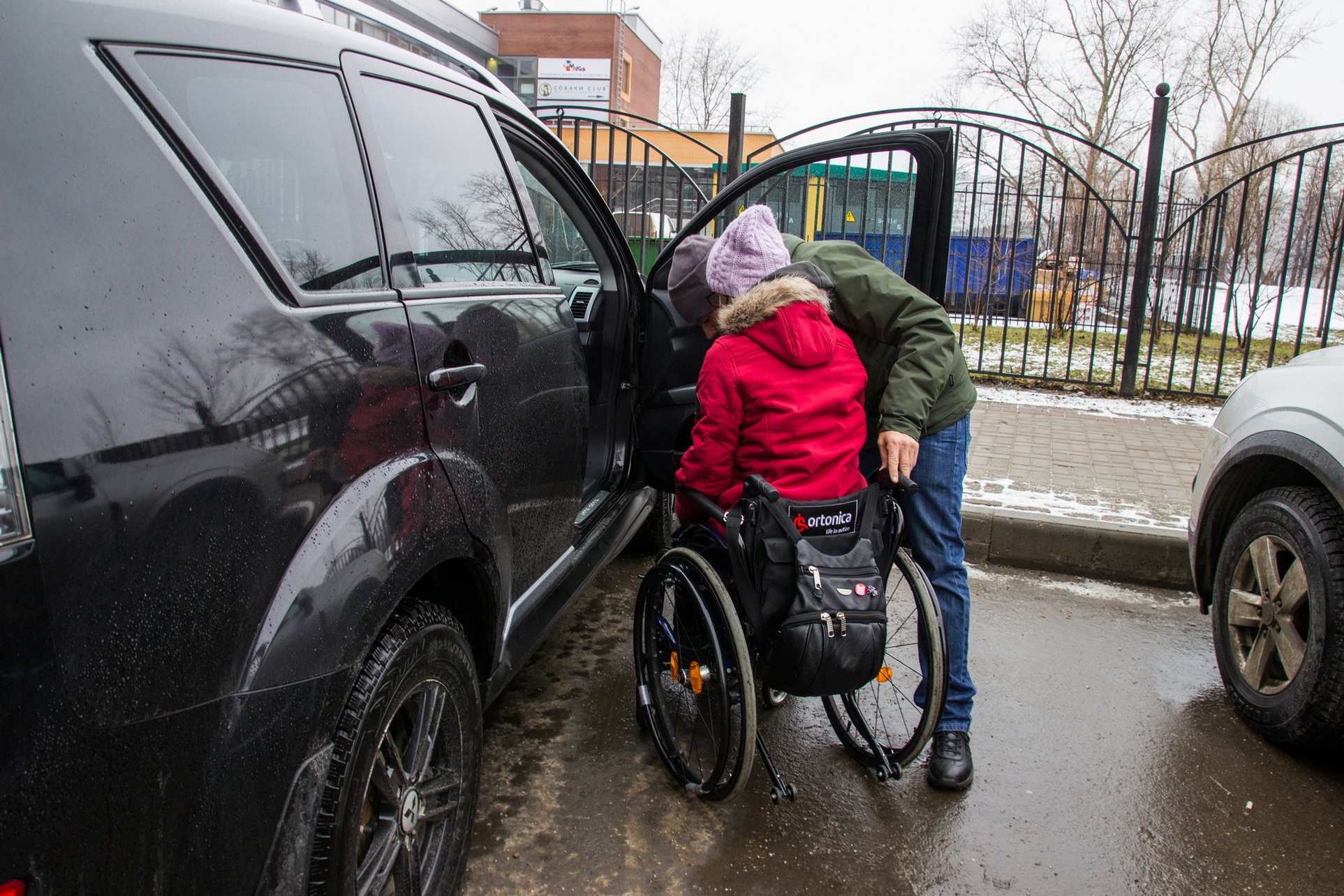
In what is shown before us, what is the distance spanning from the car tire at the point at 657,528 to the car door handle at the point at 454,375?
6.96ft

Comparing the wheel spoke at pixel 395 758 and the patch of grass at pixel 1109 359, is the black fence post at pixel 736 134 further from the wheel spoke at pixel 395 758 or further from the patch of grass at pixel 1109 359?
the wheel spoke at pixel 395 758

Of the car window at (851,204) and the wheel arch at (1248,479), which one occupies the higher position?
the car window at (851,204)

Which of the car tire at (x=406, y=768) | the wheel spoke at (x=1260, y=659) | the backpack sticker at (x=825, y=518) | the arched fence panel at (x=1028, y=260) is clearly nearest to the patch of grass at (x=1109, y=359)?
the arched fence panel at (x=1028, y=260)

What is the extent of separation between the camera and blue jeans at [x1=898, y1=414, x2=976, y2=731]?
8.96ft

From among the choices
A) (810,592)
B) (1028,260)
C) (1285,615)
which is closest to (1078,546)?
(1285,615)

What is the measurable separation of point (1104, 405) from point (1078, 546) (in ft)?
12.3

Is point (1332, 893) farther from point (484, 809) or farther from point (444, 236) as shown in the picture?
point (444, 236)

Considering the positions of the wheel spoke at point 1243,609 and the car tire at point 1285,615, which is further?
the wheel spoke at point 1243,609

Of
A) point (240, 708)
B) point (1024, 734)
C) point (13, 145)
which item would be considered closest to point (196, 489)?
point (240, 708)

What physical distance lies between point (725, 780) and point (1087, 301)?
14657 millimetres

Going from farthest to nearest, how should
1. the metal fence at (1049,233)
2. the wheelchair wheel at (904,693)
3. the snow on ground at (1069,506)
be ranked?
the metal fence at (1049,233), the snow on ground at (1069,506), the wheelchair wheel at (904,693)

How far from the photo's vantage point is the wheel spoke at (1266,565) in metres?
2.95

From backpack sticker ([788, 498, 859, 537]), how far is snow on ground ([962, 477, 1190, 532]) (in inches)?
99.7

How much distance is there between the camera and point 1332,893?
231 cm
